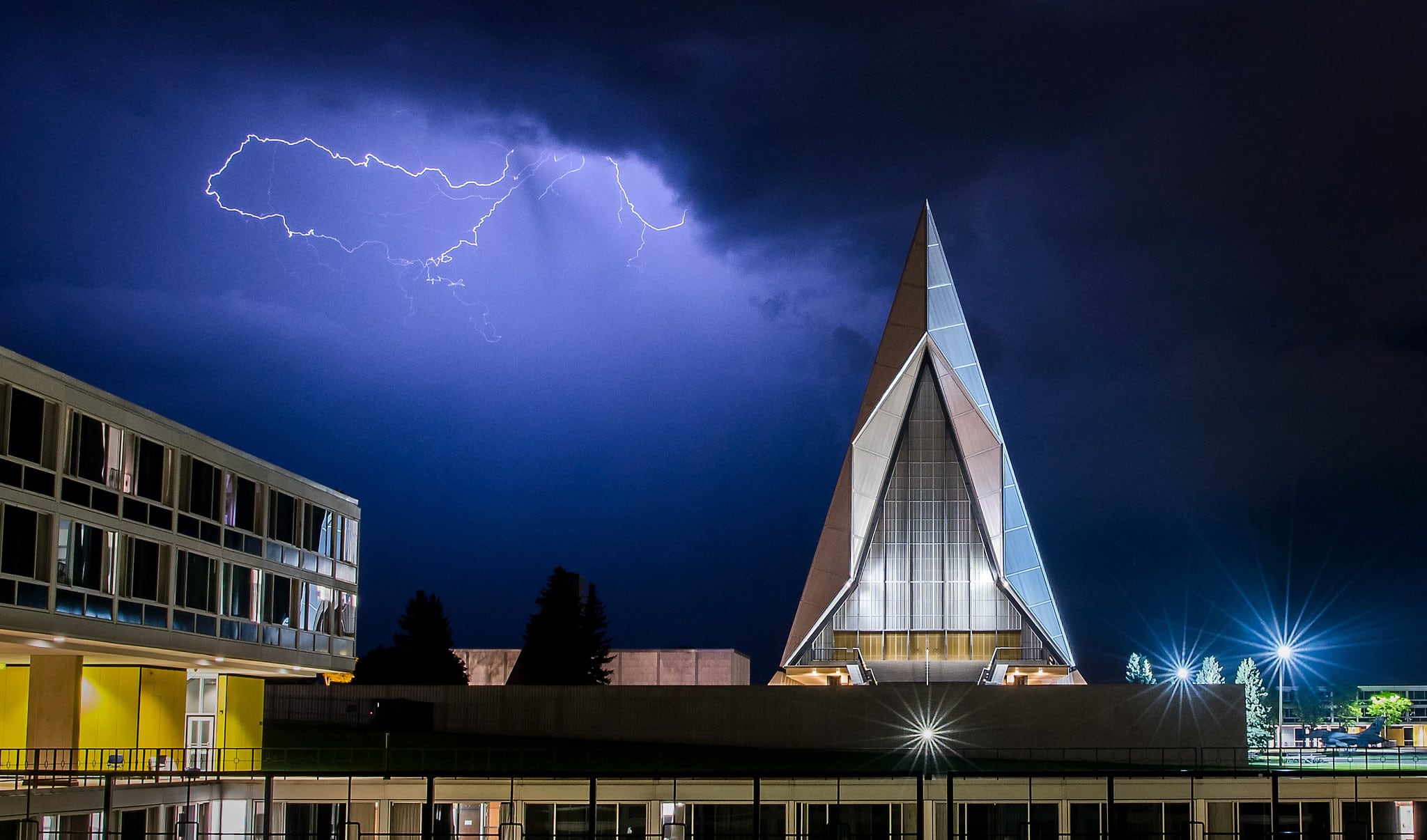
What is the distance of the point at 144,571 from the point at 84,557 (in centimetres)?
A: 227

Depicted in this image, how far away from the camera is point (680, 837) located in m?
28.3

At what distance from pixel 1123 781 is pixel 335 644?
811 inches

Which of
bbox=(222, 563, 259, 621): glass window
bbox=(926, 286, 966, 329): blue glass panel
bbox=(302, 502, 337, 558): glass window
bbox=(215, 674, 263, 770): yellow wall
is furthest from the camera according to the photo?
bbox=(926, 286, 966, 329): blue glass panel

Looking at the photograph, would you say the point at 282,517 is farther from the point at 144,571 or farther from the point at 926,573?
the point at 926,573

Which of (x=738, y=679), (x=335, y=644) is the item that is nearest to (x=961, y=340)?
(x=738, y=679)

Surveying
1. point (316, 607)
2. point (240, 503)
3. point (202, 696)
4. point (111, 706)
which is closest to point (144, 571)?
point (240, 503)

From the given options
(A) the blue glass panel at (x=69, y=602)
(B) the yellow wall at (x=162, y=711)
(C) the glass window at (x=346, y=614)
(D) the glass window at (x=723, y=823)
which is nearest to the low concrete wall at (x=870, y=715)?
(C) the glass window at (x=346, y=614)

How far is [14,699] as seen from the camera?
31.5 metres

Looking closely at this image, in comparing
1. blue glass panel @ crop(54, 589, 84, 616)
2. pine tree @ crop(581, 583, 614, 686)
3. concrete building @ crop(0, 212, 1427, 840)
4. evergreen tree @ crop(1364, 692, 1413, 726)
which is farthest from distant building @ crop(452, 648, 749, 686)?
evergreen tree @ crop(1364, 692, 1413, 726)

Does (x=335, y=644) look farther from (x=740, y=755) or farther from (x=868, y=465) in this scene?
(x=868, y=465)

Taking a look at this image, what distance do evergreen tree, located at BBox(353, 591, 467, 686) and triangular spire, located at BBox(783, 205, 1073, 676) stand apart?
18.7 meters

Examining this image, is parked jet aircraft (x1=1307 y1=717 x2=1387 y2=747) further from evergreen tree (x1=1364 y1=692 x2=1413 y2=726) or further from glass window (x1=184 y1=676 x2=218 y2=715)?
evergreen tree (x1=1364 y1=692 x2=1413 y2=726)

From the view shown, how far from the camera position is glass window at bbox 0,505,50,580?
23.9m

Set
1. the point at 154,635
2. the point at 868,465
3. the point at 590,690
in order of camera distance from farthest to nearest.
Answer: the point at 868,465, the point at 590,690, the point at 154,635
